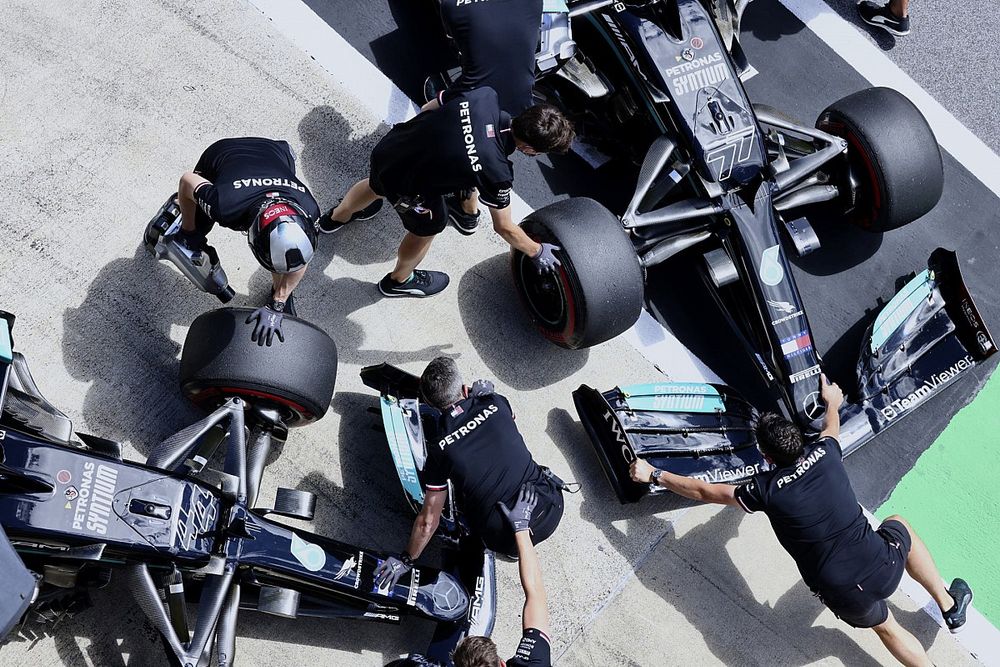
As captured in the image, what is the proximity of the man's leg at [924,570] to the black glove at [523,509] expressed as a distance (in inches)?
84.2

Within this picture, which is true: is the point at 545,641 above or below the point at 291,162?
below

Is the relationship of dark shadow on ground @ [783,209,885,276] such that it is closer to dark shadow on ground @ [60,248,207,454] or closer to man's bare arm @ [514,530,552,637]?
man's bare arm @ [514,530,552,637]

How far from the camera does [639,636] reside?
611cm

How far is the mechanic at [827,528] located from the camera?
→ 561 centimetres

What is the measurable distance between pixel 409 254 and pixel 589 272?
3.37ft

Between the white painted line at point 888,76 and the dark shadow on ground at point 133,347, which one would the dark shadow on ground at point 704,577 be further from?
the white painted line at point 888,76

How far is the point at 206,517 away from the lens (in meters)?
4.99

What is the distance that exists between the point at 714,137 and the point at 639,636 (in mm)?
2885

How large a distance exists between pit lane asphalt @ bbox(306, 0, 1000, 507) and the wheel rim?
79 centimetres

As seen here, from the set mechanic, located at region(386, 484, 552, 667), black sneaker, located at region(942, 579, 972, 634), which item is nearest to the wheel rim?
mechanic, located at region(386, 484, 552, 667)

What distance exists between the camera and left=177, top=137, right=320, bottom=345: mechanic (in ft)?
16.6

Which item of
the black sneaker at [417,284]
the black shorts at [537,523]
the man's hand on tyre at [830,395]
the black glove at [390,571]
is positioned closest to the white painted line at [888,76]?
the man's hand on tyre at [830,395]

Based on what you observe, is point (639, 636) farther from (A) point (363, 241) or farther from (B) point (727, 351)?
(A) point (363, 241)

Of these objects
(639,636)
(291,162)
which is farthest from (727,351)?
(291,162)
